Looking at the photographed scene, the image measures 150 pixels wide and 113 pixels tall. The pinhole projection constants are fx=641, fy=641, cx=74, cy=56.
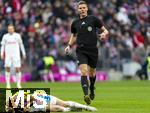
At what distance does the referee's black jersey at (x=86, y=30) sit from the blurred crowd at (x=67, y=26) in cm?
2055

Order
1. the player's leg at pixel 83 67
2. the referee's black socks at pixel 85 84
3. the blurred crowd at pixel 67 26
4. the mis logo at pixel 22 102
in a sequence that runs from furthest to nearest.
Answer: the blurred crowd at pixel 67 26, the player's leg at pixel 83 67, the referee's black socks at pixel 85 84, the mis logo at pixel 22 102

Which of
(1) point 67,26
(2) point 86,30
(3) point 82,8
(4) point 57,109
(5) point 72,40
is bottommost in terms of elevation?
(4) point 57,109

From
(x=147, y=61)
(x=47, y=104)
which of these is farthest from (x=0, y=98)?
(x=147, y=61)

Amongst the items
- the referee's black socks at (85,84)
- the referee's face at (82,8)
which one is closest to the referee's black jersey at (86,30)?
the referee's face at (82,8)

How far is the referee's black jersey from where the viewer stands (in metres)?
17.9

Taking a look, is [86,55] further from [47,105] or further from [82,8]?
[47,105]

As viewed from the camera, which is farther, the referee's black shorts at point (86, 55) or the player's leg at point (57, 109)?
the referee's black shorts at point (86, 55)

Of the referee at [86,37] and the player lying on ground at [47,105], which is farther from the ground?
the referee at [86,37]

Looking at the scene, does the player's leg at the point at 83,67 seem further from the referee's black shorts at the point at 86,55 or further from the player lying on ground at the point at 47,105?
the player lying on ground at the point at 47,105

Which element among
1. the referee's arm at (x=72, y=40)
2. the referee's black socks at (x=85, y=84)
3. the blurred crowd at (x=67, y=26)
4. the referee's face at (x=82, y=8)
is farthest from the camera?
the blurred crowd at (x=67, y=26)

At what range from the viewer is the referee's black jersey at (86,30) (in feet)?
58.6

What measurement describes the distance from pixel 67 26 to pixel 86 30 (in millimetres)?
24045

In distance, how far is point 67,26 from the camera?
137 feet

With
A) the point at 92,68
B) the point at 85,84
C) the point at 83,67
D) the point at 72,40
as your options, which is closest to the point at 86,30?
the point at 72,40
